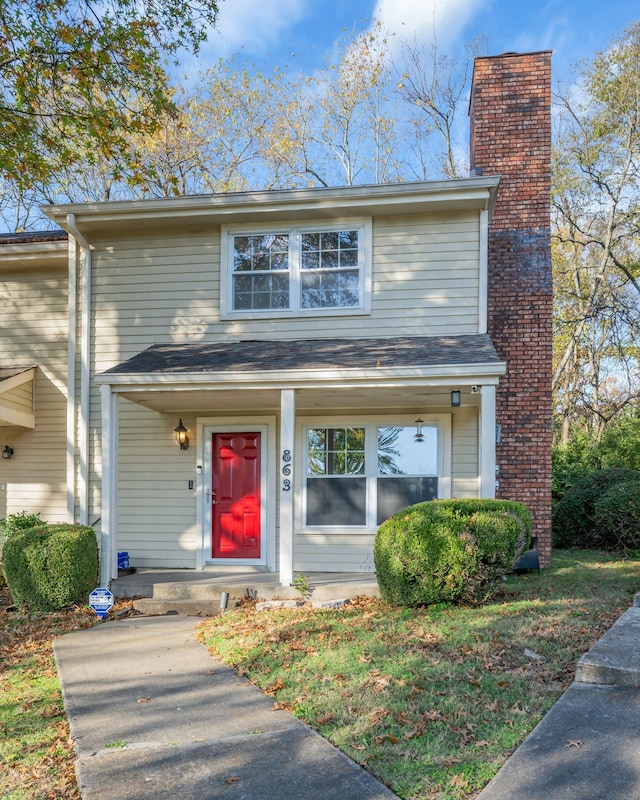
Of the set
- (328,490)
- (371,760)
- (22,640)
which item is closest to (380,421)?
(328,490)

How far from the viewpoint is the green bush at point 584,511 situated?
478 inches

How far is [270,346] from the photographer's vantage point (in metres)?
8.83

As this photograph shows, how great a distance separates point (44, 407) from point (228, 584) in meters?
4.12

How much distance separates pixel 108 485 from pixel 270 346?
2739 millimetres

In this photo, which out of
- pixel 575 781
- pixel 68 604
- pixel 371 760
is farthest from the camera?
pixel 68 604

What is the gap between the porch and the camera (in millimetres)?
7523

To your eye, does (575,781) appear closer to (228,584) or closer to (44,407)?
(228,584)

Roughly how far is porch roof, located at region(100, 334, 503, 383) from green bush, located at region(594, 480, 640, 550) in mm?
4731

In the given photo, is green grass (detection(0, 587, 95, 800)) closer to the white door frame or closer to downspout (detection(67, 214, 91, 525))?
the white door frame

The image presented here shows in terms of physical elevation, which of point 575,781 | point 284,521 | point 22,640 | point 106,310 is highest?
point 106,310

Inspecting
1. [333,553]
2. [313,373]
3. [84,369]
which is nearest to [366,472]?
[333,553]

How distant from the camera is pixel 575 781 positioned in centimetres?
309

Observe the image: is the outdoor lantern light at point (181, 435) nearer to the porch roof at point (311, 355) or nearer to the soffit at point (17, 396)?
the porch roof at point (311, 355)

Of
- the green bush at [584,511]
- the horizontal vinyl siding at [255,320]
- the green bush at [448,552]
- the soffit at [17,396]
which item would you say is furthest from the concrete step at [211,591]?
the green bush at [584,511]
